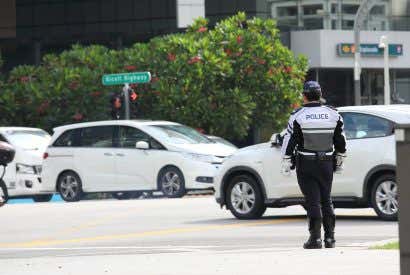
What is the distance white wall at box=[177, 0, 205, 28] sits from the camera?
2206 inches

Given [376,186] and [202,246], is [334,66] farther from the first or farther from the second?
[202,246]

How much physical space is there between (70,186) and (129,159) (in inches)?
65.3

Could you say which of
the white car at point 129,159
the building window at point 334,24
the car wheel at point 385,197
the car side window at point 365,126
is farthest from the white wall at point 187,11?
the car wheel at point 385,197

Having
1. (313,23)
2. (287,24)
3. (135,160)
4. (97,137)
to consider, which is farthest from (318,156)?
(287,24)

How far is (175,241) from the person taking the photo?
16.5 meters

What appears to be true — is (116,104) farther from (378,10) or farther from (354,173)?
(378,10)

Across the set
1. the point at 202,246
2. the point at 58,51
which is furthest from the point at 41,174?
the point at 58,51

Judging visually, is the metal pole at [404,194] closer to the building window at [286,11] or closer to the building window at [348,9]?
the building window at [286,11]

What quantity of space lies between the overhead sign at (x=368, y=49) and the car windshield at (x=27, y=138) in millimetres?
23672

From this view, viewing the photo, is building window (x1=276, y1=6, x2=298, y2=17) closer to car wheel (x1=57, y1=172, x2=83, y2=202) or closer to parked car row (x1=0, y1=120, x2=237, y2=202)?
parked car row (x1=0, y1=120, x2=237, y2=202)

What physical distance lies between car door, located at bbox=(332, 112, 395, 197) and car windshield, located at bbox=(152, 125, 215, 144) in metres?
10.5

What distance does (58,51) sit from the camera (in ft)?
181

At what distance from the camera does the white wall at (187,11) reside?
56.0 m

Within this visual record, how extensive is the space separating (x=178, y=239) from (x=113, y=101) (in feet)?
71.8
